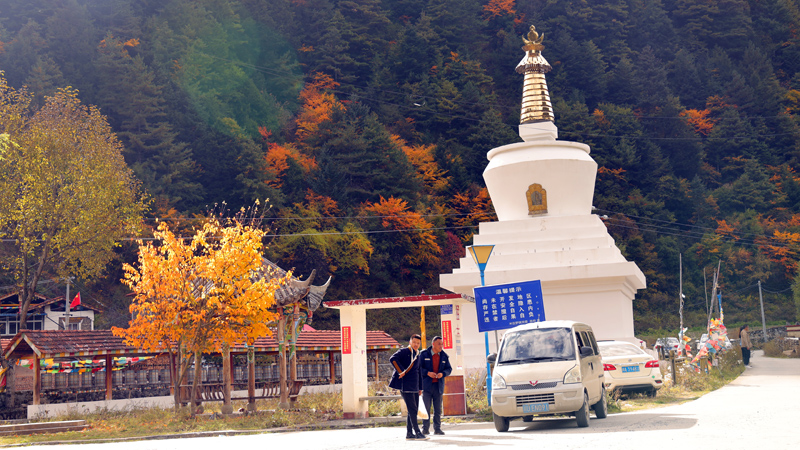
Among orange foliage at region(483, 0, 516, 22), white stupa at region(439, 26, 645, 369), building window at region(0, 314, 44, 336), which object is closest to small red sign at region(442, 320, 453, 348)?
white stupa at region(439, 26, 645, 369)

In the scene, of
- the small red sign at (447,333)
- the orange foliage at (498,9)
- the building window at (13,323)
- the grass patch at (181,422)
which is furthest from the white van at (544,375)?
the orange foliage at (498,9)

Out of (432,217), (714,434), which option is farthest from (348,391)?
(432,217)

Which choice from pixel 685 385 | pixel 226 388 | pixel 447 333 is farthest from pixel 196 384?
pixel 685 385

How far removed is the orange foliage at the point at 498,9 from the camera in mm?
65688

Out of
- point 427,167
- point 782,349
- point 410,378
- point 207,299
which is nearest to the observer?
point 410,378

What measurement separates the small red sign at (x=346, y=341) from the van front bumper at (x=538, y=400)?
16.4 feet

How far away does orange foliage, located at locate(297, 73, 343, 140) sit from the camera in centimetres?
4956

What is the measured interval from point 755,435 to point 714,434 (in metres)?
0.55

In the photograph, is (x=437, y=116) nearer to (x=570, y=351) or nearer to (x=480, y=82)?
(x=480, y=82)

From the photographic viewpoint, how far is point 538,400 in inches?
491

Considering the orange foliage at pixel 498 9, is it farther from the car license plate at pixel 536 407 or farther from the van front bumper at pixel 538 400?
the car license plate at pixel 536 407

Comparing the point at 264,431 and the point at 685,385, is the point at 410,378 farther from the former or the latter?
the point at 685,385

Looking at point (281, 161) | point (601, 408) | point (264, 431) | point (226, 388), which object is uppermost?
point (281, 161)

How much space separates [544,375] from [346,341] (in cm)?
559
